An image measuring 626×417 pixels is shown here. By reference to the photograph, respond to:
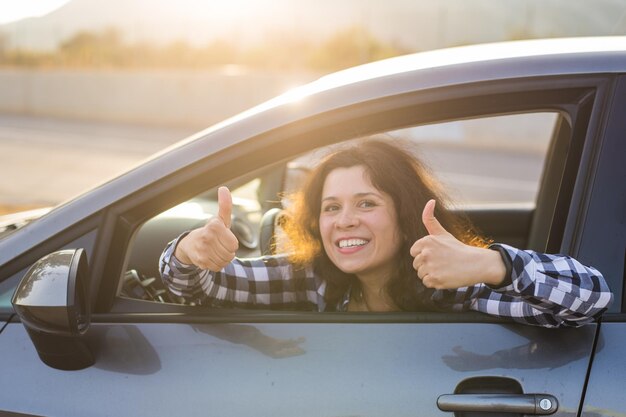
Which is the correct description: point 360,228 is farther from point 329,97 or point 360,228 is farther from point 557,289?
point 557,289

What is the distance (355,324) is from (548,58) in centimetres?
73

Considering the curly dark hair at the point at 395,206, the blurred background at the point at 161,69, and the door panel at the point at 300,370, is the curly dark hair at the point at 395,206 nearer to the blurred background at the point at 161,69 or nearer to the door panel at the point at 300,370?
the door panel at the point at 300,370

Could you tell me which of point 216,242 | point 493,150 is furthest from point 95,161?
point 216,242

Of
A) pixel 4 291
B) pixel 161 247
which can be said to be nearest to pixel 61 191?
pixel 161 247

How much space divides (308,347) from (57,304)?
52cm

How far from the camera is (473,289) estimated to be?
6.49 feet

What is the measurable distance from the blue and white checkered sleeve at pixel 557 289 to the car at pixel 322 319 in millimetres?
34

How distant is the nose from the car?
0.26 metres

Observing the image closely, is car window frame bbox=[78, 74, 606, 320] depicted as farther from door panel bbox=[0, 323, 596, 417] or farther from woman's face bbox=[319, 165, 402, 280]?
woman's face bbox=[319, 165, 402, 280]

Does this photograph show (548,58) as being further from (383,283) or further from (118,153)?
(118,153)

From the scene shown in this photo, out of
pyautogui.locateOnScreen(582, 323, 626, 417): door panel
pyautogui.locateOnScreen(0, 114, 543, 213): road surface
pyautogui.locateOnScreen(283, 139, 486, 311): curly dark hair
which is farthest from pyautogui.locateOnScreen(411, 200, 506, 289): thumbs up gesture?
pyautogui.locateOnScreen(0, 114, 543, 213): road surface

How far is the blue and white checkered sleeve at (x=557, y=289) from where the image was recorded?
5.84 feet

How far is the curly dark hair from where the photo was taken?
219 centimetres

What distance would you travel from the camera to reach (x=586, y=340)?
70.8 inches
